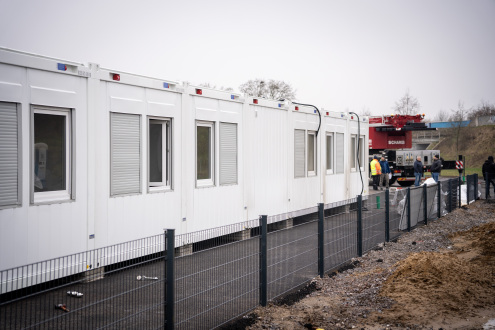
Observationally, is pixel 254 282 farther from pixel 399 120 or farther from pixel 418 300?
pixel 399 120

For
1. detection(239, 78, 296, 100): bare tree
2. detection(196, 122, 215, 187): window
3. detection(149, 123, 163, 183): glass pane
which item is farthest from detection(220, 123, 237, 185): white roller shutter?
detection(239, 78, 296, 100): bare tree

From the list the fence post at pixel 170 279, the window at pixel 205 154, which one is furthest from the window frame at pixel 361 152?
the fence post at pixel 170 279

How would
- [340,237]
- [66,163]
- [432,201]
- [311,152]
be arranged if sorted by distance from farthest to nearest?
[432,201], [311,152], [340,237], [66,163]

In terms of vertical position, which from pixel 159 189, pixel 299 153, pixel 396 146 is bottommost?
pixel 159 189

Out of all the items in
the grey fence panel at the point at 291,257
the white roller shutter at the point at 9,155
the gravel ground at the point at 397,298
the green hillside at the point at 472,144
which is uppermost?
the green hillside at the point at 472,144

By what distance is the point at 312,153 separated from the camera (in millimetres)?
15492

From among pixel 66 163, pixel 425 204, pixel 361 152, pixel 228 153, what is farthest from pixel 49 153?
pixel 361 152

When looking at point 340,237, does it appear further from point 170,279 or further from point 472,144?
point 472,144

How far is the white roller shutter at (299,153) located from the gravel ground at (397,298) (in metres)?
4.68

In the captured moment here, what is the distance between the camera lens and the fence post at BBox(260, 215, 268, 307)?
6488mm

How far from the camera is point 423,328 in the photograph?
6090mm

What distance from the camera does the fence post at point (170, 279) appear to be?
4.80 meters

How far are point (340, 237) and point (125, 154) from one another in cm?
375

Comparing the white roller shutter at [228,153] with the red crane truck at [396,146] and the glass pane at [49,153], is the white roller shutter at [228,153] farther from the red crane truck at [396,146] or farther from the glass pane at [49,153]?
the red crane truck at [396,146]
